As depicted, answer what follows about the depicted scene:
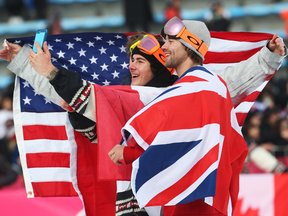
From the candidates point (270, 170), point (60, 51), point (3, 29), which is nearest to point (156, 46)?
point (60, 51)

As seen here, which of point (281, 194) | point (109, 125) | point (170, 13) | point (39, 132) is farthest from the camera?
point (170, 13)

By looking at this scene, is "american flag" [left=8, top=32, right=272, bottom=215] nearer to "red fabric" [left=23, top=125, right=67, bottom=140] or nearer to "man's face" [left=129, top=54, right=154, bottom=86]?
"red fabric" [left=23, top=125, right=67, bottom=140]

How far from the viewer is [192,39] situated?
2.89 m

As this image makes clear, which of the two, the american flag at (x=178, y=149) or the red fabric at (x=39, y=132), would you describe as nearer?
the american flag at (x=178, y=149)

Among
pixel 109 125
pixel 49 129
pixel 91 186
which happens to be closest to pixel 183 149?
pixel 109 125

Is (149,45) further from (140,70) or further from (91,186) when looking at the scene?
(91,186)

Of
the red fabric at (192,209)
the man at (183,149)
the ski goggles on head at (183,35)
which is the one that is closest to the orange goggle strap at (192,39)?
the ski goggles on head at (183,35)

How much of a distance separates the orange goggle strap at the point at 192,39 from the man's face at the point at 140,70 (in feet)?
2.03

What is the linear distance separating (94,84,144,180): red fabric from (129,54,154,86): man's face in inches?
17.5

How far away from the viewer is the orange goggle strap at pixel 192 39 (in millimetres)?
2875

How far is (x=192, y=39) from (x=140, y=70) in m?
0.69

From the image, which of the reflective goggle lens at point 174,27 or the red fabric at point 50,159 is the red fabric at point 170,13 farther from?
the reflective goggle lens at point 174,27

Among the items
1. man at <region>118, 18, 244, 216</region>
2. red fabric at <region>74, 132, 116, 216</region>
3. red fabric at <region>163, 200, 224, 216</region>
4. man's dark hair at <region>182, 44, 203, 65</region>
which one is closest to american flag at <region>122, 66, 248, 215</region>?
man at <region>118, 18, 244, 216</region>

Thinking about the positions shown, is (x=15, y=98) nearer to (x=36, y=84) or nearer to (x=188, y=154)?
(x=36, y=84)
